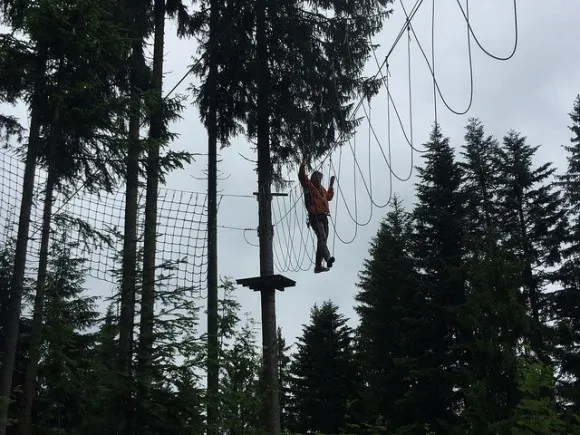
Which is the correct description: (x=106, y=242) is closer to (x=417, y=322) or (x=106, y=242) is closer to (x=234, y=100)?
(x=234, y=100)

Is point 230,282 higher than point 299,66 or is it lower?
lower

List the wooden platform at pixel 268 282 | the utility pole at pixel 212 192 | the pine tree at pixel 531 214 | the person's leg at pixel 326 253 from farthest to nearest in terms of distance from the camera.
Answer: the pine tree at pixel 531 214, the wooden platform at pixel 268 282, the person's leg at pixel 326 253, the utility pole at pixel 212 192

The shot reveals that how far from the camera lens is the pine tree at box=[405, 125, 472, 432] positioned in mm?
19297

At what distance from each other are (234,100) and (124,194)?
3979 millimetres

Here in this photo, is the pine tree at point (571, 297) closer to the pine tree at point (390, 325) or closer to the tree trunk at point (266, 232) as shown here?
the pine tree at point (390, 325)

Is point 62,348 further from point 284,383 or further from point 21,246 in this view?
point 284,383

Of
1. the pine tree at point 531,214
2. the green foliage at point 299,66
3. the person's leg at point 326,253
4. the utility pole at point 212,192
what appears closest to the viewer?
the utility pole at point 212,192

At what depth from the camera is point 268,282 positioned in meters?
13.3

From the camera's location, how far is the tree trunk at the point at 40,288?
33.9 feet

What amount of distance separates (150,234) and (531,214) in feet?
70.9

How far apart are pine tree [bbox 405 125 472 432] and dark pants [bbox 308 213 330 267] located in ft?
19.2

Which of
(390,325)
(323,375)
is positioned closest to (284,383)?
(323,375)

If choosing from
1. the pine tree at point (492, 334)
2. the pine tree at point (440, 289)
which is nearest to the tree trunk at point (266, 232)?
the pine tree at point (492, 334)

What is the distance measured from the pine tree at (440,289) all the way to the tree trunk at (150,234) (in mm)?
8417
